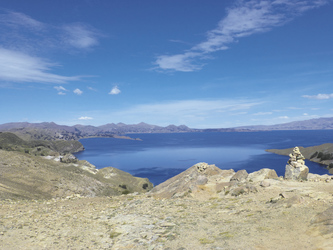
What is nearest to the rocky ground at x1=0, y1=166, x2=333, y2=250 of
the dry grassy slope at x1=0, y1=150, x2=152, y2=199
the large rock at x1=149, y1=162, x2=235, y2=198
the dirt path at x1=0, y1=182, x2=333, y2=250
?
the dirt path at x1=0, y1=182, x2=333, y2=250

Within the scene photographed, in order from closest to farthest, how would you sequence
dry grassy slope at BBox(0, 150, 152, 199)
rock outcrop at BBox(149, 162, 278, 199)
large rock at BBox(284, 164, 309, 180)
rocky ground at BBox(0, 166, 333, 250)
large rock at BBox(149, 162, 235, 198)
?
rocky ground at BBox(0, 166, 333, 250) < rock outcrop at BBox(149, 162, 278, 199) < large rock at BBox(149, 162, 235, 198) < large rock at BBox(284, 164, 309, 180) < dry grassy slope at BBox(0, 150, 152, 199)

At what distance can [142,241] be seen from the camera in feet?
46.9

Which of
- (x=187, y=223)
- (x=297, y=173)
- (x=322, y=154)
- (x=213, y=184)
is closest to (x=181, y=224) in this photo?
(x=187, y=223)

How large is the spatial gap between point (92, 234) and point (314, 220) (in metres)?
14.4

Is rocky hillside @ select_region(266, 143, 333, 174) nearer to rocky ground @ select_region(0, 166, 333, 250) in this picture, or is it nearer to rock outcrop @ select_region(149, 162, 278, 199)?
rock outcrop @ select_region(149, 162, 278, 199)

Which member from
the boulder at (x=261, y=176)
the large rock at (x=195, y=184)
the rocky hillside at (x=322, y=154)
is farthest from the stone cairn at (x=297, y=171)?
the rocky hillside at (x=322, y=154)

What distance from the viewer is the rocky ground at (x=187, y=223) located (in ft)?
41.4

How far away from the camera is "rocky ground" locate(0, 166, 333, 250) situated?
12.6 meters

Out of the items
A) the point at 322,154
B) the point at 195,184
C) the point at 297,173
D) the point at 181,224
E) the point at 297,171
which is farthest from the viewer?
the point at 322,154

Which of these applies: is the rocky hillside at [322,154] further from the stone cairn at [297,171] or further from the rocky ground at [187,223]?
the rocky ground at [187,223]

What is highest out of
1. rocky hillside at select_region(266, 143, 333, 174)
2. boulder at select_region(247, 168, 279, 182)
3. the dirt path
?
boulder at select_region(247, 168, 279, 182)

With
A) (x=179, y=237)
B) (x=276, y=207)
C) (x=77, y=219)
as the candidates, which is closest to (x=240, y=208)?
(x=276, y=207)

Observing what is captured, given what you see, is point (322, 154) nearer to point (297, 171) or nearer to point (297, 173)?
point (297, 171)

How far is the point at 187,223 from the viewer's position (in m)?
16.5
